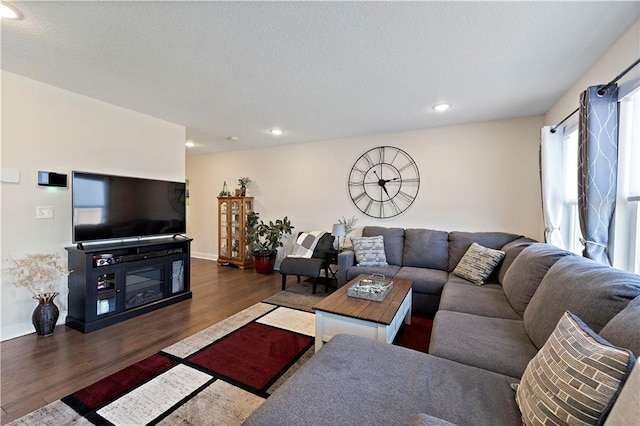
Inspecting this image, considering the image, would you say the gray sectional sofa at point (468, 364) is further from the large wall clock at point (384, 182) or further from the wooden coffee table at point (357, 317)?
the large wall clock at point (384, 182)

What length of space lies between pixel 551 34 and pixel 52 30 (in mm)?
3265

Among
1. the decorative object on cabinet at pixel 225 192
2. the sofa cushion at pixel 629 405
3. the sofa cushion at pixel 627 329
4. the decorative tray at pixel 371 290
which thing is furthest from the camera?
the decorative object on cabinet at pixel 225 192

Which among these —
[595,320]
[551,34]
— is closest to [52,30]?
[551,34]

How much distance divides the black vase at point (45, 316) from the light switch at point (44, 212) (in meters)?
0.75

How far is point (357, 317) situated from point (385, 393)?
34.5 inches

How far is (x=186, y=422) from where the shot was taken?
1.52m

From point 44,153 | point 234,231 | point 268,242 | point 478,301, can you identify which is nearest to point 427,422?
point 478,301

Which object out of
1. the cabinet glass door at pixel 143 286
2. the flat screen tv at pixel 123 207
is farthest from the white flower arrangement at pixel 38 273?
the cabinet glass door at pixel 143 286

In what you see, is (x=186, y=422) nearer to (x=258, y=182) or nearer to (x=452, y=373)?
(x=452, y=373)

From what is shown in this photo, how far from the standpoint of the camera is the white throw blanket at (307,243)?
433 centimetres

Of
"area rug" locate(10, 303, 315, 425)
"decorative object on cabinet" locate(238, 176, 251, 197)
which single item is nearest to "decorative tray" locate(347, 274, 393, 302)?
"area rug" locate(10, 303, 315, 425)

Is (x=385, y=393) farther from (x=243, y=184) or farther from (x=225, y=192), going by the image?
(x=225, y=192)

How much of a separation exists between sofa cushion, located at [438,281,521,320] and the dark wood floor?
2.24 m

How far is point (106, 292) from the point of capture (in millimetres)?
2756
